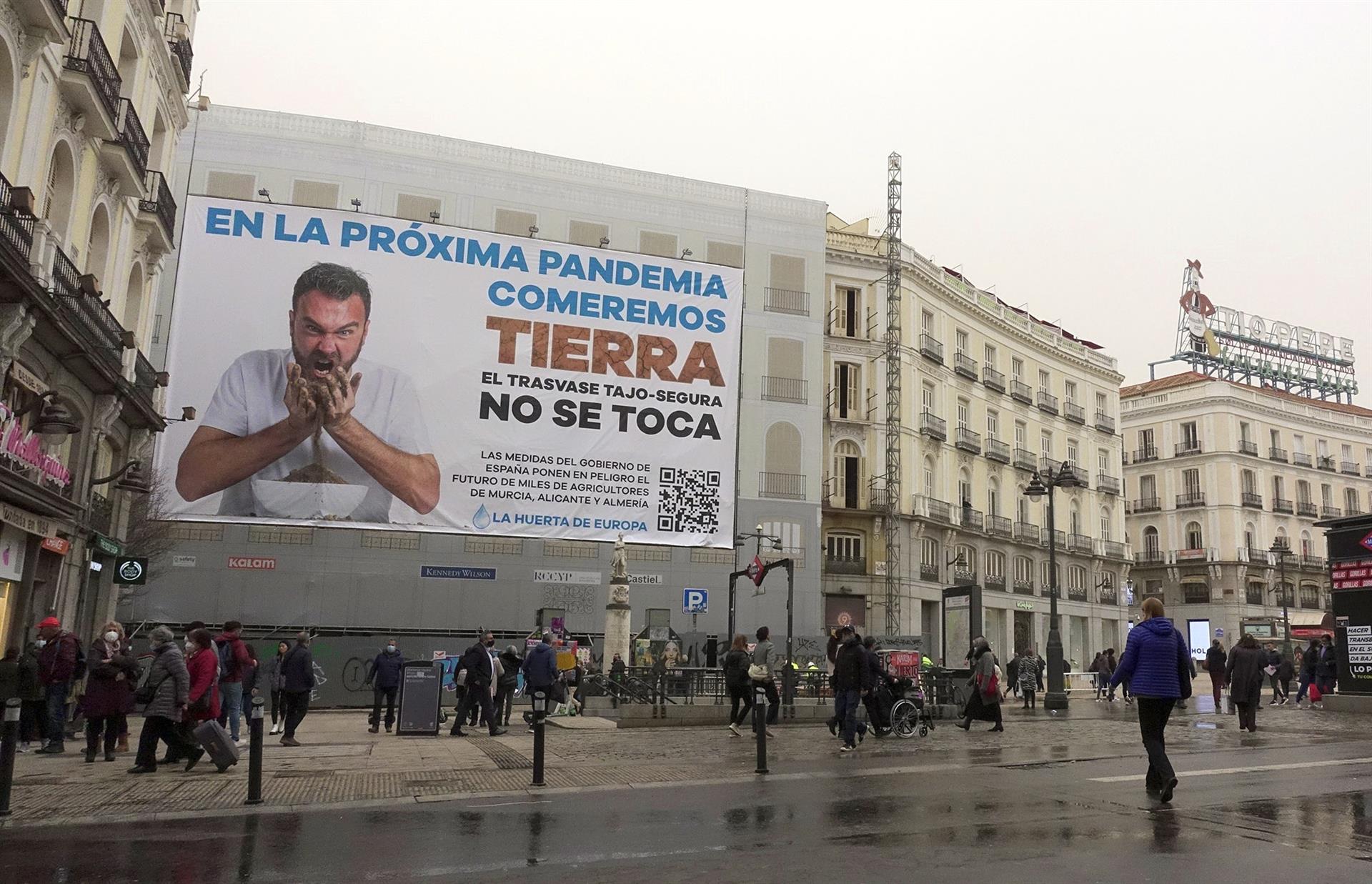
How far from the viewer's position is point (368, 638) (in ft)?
80.6

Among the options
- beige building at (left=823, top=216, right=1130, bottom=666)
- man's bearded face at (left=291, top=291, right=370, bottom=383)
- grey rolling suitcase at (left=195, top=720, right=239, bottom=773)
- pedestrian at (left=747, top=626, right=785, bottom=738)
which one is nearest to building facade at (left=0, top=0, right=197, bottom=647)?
man's bearded face at (left=291, top=291, right=370, bottom=383)

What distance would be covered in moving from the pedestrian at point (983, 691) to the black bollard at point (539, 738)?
829 cm

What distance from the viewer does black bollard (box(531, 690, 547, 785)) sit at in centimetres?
1006

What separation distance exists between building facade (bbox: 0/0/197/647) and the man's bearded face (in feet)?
16.1

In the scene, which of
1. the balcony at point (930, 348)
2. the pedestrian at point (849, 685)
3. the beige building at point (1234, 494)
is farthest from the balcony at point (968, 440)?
the pedestrian at point (849, 685)

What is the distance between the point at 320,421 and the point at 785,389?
17.6 metres

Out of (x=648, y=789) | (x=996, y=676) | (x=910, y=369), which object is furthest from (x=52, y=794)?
(x=910, y=369)

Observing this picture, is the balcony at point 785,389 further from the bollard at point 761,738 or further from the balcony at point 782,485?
the bollard at point 761,738

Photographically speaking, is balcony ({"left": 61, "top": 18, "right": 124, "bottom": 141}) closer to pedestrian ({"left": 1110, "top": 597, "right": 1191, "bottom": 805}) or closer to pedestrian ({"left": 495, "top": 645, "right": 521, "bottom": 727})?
pedestrian ({"left": 495, "top": 645, "right": 521, "bottom": 727})

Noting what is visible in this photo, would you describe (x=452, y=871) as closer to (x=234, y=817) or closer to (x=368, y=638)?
(x=234, y=817)

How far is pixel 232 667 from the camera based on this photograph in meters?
13.4

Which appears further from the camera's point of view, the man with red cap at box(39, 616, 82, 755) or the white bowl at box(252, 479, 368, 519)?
the white bowl at box(252, 479, 368, 519)

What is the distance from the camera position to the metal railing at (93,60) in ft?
55.1

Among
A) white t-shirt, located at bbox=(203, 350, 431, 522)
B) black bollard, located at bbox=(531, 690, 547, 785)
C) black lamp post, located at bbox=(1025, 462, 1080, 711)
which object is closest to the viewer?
black bollard, located at bbox=(531, 690, 547, 785)
